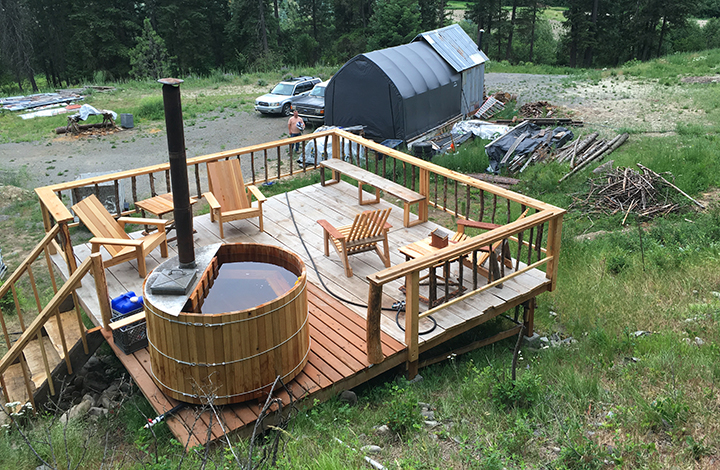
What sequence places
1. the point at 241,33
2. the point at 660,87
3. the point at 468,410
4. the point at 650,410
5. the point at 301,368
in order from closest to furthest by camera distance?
1. the point at 650,410
2. the point at 468,410
3. the point at 301,368
4. the point at 660,87
5. the point at 241,33

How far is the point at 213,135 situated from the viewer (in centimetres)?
1812

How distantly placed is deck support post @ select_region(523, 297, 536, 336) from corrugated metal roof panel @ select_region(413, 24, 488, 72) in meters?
13.0

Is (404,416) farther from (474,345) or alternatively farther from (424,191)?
(424,191)

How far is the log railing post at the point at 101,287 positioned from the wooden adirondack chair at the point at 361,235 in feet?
8.04

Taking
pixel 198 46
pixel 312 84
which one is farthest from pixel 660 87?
pixel 198 46

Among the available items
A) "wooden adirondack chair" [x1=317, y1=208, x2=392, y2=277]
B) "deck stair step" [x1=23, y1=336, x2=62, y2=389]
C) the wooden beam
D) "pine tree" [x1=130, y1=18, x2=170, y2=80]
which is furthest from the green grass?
"pine tree" [x1=130, y1=18, x2=170, y2=80]

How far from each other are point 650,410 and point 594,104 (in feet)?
56.0

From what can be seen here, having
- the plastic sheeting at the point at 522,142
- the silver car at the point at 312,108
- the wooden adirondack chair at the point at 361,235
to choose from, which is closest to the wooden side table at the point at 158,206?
the wooden adirondack chair at the point at 361,235

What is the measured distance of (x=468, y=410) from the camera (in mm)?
4574

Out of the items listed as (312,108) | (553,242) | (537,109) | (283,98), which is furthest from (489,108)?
(553,242)

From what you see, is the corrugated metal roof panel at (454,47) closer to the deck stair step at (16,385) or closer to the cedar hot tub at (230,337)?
the cedar hot tub at (230,337)

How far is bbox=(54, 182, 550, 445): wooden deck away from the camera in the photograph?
193 inches

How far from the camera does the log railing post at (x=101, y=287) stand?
5.26 meters

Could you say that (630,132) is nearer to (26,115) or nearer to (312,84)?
(312,84)
